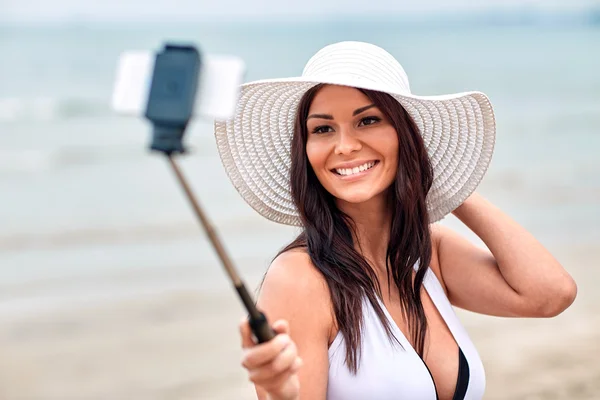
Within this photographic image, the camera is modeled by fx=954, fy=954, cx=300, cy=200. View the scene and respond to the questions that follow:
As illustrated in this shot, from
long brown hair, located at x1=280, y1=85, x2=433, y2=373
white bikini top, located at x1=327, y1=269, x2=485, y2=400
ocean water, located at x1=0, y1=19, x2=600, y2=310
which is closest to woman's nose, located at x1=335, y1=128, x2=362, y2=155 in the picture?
long brown hair, located at x1=280, y1=85, x2=433, y2=373

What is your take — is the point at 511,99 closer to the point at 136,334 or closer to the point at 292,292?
the point at 136,334

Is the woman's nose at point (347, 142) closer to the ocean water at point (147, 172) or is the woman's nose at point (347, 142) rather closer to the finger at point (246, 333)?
the finger at point (246, 333)

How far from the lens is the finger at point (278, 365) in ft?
4.91

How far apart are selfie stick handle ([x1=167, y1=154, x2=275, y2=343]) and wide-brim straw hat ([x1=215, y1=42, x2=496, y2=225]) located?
126 centimetres

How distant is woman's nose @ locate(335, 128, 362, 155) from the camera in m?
2.46

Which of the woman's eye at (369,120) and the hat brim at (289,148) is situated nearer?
the woman's eye at (369,120)

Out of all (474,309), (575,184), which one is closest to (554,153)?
(575,184)

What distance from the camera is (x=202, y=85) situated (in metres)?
1.24

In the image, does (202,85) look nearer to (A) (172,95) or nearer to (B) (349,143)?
(A) (172,95)

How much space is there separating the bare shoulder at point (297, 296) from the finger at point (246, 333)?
29.7 inches

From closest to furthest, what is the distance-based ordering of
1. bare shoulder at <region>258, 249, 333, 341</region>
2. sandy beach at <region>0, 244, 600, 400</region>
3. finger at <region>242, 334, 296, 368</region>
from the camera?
1. finger at <region>242, 334, 296, 368</region>
2. bare shoulder at <region>258, 249, 333, 341</region>
3. sandy beach at <region>0, 244, 600, 400</region>

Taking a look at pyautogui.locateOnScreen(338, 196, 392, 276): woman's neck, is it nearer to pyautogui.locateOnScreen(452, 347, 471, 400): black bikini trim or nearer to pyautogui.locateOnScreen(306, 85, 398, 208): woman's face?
pyautogui.locateOnScreen(306, 85, 398, 208): woman's face

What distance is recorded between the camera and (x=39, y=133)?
14289mm

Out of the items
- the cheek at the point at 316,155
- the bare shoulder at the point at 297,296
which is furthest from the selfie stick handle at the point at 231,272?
the cheek at the point at 316,155
